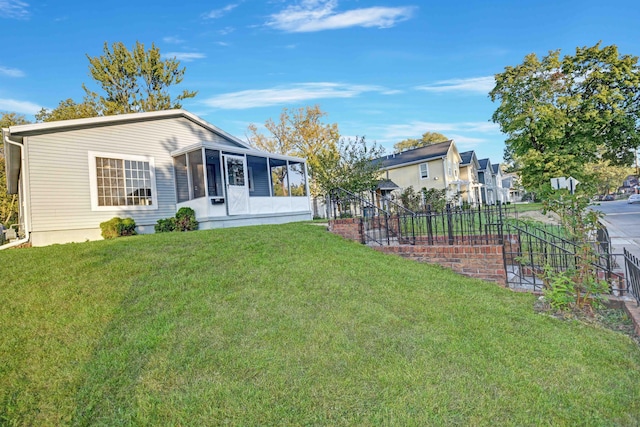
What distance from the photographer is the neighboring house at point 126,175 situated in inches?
382

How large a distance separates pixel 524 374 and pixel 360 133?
14.0 metres

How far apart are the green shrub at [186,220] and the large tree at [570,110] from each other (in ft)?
59.6

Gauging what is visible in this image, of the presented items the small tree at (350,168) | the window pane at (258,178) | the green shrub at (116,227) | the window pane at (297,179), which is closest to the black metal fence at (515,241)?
the small tree at (350,168)

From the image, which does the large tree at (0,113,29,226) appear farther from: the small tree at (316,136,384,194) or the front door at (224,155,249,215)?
the small tree at (316,136,384,194)

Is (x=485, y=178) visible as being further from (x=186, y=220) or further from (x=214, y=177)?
(x=186, y=220)

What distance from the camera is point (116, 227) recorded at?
33.9 feet

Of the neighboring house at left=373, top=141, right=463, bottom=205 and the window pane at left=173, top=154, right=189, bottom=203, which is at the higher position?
the neighboring house at left=373, top=141, right=463, bottom=205

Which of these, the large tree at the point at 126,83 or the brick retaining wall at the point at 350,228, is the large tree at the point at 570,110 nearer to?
the brick retaining wall at the point at 350,228

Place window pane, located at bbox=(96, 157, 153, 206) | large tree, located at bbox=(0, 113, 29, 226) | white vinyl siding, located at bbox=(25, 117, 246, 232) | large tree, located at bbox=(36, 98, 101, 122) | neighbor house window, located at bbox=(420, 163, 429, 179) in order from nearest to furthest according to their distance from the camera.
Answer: white vinyl siding, located at bbox=(25, 117, 246, 232) → window pane, located at bbox=(96, 157, 153, 206) → large tree, located at bbox=(36, 98, 101, 122) → large tree, located at bbox=(0, 113, 29, 226) → neighbor house window, located at bbox=(420, 163, 429, 179)

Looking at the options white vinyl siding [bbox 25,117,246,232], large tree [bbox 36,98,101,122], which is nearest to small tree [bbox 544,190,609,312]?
white vinyl siding [bbox 25,117,246,232]

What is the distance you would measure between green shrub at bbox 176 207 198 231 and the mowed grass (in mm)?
6151

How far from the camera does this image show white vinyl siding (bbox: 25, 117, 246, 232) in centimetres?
965

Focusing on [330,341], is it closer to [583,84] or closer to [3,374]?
[3,374]

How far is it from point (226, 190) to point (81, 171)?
427cm
